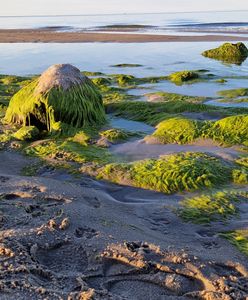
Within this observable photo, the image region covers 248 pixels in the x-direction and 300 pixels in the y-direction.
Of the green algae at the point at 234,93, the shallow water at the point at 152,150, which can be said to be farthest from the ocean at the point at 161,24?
the shallow water at the point at 152,150

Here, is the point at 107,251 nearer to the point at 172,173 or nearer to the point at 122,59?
the point at 172,173

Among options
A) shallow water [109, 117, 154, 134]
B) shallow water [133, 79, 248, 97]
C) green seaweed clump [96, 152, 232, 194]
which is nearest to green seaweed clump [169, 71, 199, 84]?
shallow water [133, 79, 248, 97]

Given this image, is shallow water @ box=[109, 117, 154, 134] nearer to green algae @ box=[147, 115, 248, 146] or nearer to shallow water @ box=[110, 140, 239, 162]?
green algae @ box=[147, 115, 248, 146]

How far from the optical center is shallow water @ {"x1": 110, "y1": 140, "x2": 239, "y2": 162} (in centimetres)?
496

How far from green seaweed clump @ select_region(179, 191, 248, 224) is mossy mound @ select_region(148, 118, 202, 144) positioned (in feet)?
5.60

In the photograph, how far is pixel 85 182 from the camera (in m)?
4.30

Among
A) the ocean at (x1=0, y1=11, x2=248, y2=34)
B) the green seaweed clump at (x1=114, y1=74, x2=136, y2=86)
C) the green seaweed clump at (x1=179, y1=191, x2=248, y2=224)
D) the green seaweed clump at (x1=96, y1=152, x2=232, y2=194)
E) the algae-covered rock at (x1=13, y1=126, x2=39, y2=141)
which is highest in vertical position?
the ocean at (x1=0, y1=11, x2=248, y2=34)

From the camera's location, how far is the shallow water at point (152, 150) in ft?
16.3

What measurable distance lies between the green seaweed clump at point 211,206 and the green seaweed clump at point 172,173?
0.27m

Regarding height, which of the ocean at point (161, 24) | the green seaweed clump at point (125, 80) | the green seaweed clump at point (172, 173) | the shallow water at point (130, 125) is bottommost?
the green seaweed clump at point (172, 173)

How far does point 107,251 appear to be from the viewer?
2799mm

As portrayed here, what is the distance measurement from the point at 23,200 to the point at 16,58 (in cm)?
1293

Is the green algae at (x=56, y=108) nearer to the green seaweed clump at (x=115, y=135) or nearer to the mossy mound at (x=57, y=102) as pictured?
the mossy mound at (x=57, y=102)

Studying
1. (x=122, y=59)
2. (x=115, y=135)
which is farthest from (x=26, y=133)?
(x=122, y=59)
